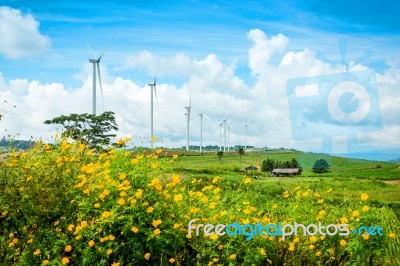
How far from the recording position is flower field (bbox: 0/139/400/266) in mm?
7297

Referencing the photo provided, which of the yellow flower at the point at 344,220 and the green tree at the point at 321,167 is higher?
the green tree at the point at 321,167

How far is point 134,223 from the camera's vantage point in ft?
23.7

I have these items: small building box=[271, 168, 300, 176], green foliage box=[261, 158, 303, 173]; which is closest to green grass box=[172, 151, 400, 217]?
small building box=[271, 168, 300, 176]

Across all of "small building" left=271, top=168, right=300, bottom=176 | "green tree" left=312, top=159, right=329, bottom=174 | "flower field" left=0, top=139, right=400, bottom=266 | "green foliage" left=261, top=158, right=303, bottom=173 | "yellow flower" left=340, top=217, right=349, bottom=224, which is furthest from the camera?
"green foliage" left=261, top=158, right=303, bottom=173

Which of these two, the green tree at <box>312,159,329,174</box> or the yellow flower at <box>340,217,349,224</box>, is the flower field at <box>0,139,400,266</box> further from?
the green tree at <box>312,159,329,174</box>

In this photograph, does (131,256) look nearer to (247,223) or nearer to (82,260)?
(82,260)

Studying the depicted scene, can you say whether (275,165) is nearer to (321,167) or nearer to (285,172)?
(285,172)

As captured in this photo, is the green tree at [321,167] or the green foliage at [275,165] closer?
the green tree at [321,167]

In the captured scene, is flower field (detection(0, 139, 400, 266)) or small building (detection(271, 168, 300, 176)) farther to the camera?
small building (detection(271, 168, 300, 176))

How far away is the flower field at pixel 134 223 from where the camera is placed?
7.30 meters

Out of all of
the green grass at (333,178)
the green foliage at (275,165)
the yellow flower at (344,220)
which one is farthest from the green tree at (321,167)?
the yellow flower at (344,220)

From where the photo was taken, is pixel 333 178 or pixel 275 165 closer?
pixel 333 178

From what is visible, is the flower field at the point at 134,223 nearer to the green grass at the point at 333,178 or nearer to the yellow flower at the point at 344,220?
the yellow flower at the point at 344,220

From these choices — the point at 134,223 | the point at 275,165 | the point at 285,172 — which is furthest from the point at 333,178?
the point at 134,223
